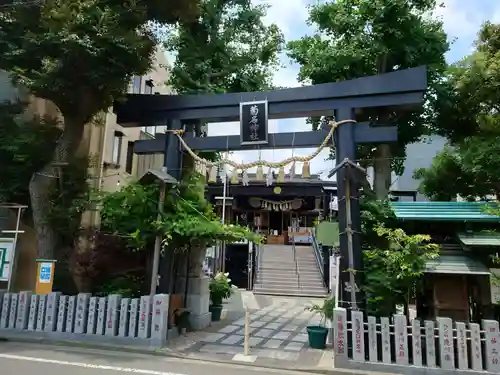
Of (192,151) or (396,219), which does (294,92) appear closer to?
(192,151)

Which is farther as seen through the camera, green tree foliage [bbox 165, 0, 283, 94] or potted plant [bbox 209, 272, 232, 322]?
green tree foliage [bbox 165, 0, 283, 94]

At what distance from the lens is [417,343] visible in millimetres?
7984

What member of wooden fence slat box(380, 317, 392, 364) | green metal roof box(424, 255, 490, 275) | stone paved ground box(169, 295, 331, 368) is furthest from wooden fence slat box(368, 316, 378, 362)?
green metal roof box(424, 255, 490, 275)

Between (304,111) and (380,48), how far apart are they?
18.0ft

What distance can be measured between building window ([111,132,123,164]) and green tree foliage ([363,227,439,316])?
42.4 feet

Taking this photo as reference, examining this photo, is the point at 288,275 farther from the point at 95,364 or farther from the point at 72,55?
the point at 72,55

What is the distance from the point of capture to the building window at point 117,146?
59.1 feet

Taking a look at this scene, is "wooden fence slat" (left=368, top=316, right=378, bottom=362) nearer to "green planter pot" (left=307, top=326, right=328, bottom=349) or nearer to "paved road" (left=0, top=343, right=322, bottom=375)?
"paved road" (left=0, top=343, right=322, bottom=375)

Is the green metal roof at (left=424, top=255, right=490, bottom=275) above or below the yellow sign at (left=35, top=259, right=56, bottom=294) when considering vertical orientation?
above

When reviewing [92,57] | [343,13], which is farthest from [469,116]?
[92,57]

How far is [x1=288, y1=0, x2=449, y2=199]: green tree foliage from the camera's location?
14195mm

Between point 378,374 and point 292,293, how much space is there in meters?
14.2

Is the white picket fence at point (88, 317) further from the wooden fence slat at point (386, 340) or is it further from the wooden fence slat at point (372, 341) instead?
the wooden fence slat at point (386, 340)

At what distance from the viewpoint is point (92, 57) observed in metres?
10.9
